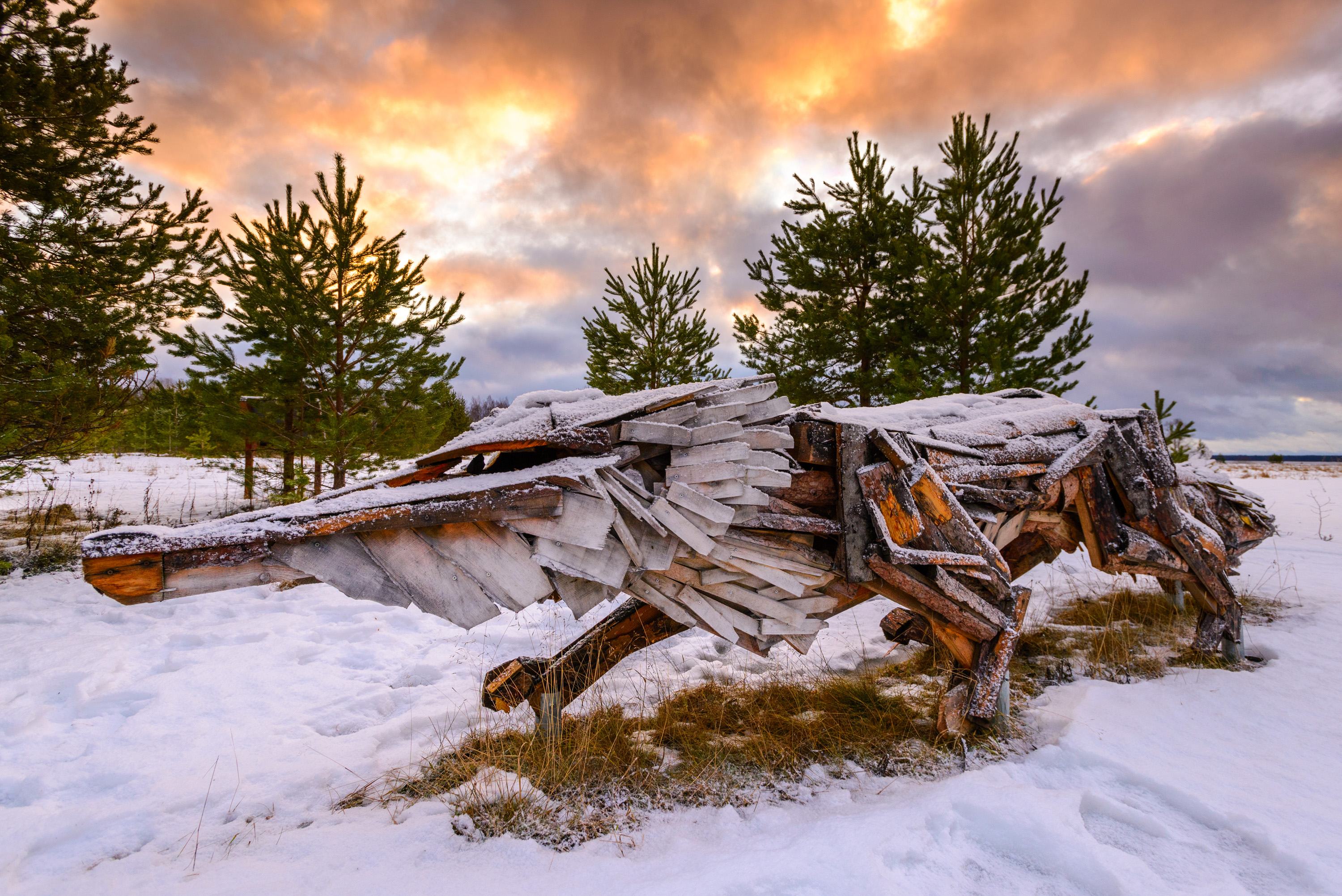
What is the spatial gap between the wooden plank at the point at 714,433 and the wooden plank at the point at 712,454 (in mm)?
23

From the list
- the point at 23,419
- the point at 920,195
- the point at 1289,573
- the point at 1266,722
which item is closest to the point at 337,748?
the point at 1266,722

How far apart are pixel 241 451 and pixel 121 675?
746 cm

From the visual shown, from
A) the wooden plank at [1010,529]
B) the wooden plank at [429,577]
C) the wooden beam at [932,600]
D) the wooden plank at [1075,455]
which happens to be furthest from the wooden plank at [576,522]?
the wooden plank at [1075,455]

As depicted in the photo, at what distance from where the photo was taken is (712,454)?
206 cm

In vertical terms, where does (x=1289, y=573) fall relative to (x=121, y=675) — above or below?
above

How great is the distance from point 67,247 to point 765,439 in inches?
304

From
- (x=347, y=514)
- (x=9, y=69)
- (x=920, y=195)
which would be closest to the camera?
(x=347, y=514)

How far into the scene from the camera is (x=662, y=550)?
205 cm

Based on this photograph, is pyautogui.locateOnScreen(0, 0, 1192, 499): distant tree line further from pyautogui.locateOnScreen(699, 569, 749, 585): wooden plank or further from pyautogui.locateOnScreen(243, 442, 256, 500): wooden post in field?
pyautogui.locateOnScreen(699, 569, 749, 585): wooden plank

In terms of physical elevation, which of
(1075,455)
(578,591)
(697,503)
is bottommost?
(578,591)

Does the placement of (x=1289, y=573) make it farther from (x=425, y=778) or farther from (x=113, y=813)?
(x=113, y=813)

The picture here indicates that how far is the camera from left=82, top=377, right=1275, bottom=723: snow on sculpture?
68.5 inches

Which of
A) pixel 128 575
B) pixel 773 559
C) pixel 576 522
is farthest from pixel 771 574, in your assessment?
pixel 128 575

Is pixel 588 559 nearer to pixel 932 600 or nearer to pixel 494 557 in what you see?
pixel 494 557
